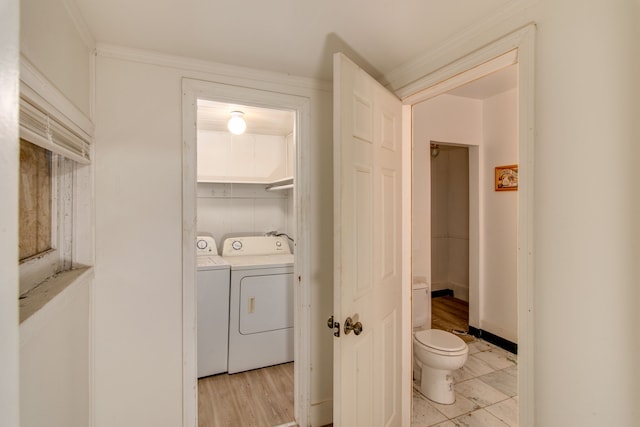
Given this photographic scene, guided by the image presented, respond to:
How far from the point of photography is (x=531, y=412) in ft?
3.94

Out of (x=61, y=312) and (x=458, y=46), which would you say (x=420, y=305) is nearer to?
(x=458, y=46)

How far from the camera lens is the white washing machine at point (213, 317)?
2672mm

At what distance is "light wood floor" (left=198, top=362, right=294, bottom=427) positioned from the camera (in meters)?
2.19

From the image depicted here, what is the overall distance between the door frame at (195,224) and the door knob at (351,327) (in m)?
0.72

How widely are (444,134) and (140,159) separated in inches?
105

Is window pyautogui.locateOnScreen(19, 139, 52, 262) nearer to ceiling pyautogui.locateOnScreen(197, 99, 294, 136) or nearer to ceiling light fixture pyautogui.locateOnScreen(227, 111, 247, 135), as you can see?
ceiling pyautogui.locateOnScreen(197, 99, 294, 136)

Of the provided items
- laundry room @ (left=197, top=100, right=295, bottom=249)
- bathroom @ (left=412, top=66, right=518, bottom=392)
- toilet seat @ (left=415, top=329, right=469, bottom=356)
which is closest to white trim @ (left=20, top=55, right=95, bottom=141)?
laundry room @ (left=197, top=100, right=295, bottom=249)

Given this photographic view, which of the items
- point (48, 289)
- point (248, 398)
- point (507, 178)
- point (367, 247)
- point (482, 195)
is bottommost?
point (248, 398)

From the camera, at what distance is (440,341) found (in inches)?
92.7

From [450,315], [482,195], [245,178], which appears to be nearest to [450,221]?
[450,315]

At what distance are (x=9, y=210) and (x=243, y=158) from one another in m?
3.42

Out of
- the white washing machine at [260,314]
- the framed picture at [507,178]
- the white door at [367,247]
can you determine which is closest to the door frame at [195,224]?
the white door at [367,247]

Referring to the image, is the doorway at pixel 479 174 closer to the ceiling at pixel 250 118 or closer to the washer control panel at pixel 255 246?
the ceiling at pixel 250 118

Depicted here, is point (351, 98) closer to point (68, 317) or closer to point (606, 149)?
point (606, 149)
